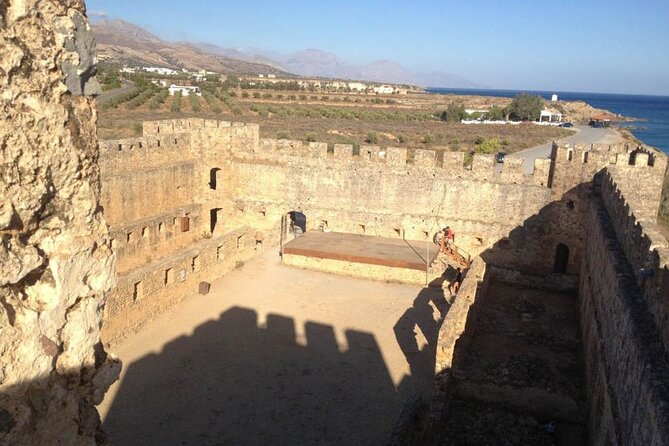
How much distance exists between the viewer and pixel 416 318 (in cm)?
1375

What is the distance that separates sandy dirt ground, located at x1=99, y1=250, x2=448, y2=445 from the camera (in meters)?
9.41

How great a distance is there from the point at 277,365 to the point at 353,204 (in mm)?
7698

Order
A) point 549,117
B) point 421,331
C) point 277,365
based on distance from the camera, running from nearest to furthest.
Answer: point 277,365 < point 421,331 < point 549,117

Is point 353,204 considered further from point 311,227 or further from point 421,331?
point 421,331

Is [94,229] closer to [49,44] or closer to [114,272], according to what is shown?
[114,272]

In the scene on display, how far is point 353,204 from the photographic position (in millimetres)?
18094

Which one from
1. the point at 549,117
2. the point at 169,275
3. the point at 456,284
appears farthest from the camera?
the point at 549,117

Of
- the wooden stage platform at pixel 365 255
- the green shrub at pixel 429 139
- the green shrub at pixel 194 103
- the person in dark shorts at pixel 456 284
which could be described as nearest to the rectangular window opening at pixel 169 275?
the wooden stage platform at pixel 365 255

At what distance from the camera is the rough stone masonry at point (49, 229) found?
3.07 meters

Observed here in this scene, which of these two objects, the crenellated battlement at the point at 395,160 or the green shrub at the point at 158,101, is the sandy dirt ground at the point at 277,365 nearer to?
the crenellated battlement at the point at 395,160

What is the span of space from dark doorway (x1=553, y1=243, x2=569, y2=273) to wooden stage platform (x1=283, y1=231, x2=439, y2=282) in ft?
10.9

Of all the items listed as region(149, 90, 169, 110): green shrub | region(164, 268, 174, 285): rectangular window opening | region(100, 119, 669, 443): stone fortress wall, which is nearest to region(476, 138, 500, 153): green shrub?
region(100, 119, 669, 443): stone fortress wall

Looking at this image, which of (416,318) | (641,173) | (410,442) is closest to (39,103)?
(410,442)

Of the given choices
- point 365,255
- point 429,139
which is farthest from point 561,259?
point 429,139
